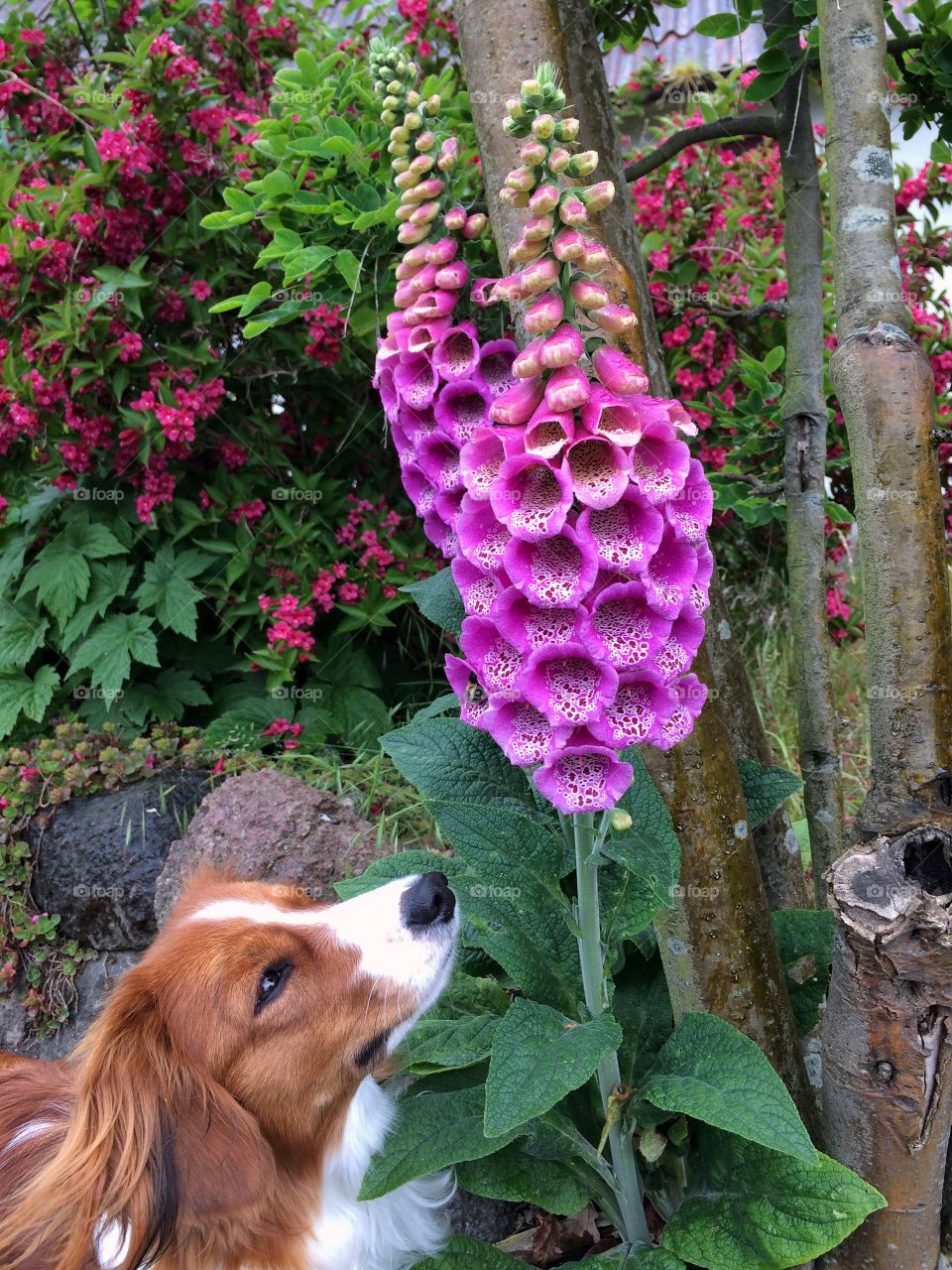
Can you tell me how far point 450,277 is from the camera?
1.46 meters

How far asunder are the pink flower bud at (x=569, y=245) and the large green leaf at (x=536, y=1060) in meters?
1.01

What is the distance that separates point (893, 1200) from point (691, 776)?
718 mm

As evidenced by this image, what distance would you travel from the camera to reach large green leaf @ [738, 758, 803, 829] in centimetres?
179

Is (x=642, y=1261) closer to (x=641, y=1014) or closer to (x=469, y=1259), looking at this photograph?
(x=469, y=1259)

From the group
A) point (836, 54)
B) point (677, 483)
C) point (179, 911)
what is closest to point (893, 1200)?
point (677, 483)

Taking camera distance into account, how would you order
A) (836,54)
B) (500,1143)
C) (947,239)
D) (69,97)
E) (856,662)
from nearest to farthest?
(500,1143) → (836,54) → (69,97) → (947,239) → (856,662)

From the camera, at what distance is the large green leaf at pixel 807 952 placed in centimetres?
191

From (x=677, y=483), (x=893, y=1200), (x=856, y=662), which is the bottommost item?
(x=856, y=662)

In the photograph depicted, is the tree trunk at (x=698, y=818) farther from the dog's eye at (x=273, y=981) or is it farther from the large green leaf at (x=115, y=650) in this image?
the large green leaf at (x=115, y=650)

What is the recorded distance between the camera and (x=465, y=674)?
1289mm

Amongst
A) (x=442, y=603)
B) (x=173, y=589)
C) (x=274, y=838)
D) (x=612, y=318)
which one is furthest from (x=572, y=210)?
(x=173, y=589)

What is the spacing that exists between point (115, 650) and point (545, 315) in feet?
9.27

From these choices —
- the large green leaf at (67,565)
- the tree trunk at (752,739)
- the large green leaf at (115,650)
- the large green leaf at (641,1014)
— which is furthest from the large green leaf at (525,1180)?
the large green leaf at (67,565)

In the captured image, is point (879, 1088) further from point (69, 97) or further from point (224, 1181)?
point (69, 97)
